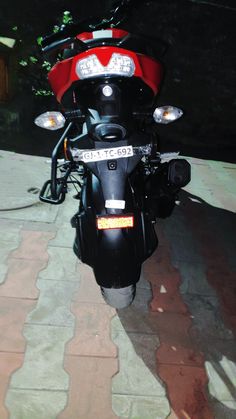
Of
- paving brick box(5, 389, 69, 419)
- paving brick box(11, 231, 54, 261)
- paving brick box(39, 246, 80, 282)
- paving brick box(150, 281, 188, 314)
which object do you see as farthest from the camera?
paving brick box(11, 231, 54, 261)

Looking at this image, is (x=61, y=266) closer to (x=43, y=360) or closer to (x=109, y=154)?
(x=43, y=360)

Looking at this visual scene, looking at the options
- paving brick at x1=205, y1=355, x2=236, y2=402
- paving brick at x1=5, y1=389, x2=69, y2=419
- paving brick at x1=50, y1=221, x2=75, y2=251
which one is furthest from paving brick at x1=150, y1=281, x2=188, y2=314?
paving brick at x1=5, y1=389, x2=69, y2=419

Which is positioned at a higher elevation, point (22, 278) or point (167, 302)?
point (22, 278)

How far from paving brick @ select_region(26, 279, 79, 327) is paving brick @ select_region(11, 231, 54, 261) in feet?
1.19

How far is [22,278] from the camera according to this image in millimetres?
3316

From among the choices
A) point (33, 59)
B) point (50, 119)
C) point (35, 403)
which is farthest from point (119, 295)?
point (33, 59)

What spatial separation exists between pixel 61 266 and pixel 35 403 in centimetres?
138

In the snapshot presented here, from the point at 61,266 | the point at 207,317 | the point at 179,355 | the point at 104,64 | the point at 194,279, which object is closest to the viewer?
the point at 104,64

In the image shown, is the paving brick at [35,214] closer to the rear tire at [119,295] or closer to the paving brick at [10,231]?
the paving brick at [10,231]

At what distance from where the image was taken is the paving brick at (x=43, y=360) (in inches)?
97.7

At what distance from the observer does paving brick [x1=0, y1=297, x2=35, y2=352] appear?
8.89 feet

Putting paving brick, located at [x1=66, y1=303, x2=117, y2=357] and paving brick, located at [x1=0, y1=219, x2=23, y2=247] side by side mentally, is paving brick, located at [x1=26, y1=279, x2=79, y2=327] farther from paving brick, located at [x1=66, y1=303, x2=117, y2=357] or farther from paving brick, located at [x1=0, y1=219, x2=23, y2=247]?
paving brick, located at [x1=0, y1=219, x2=23, y2=247]

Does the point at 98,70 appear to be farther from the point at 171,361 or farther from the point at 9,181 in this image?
the point at 9,181

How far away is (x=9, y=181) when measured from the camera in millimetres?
4844
